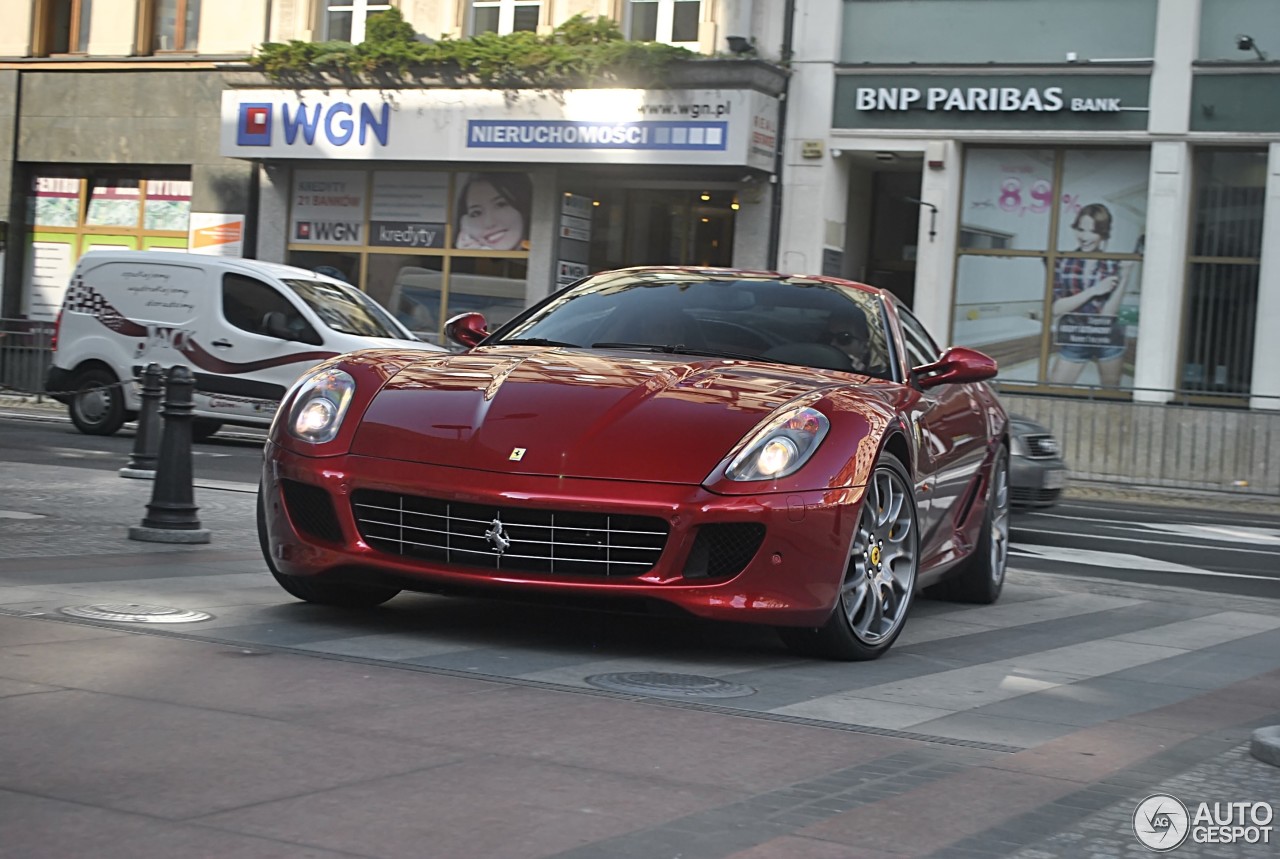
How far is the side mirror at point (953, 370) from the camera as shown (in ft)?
24.1

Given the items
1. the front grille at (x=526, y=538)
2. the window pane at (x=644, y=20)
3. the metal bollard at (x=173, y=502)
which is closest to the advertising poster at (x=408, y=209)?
the window pane at (x=644, y=20)

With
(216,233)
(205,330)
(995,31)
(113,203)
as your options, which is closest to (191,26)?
(113,203)

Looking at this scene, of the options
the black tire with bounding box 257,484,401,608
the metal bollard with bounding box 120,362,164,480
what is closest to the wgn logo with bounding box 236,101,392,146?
the metal bollard with bounding box 120,362,164,480

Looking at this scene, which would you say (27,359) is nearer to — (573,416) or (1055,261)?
(1055,261)

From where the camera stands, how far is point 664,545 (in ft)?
18.5

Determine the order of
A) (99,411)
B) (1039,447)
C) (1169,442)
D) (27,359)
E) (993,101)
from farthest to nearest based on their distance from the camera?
(27,359)
(993,101)
(1169,442)
(99,411)
(1039,447)

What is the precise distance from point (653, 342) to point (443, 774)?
3.29 meters

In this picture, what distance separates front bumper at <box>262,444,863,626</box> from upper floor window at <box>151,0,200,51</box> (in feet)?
81.0

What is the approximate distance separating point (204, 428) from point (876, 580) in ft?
44.0

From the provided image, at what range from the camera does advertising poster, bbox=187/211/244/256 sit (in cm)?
2872

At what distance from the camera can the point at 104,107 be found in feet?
97.0

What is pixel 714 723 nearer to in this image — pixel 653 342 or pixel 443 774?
pixel 443 774

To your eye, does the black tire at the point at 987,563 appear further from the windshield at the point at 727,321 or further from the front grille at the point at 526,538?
the front grille at the point at 526,538

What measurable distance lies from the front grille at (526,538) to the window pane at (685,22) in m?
20.3
